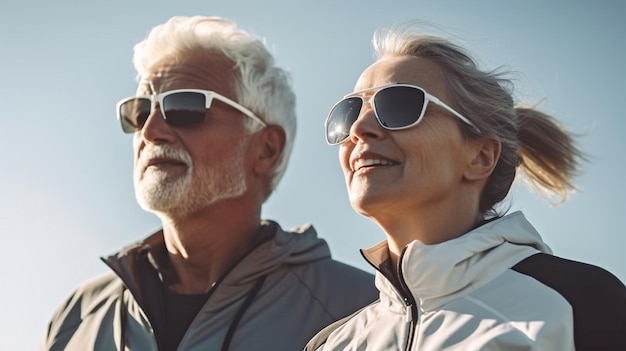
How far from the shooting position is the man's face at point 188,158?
5234mm

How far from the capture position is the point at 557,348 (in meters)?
2.75

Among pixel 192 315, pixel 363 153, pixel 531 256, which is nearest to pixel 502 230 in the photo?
pixel 531 256

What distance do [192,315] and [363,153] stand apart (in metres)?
1.86

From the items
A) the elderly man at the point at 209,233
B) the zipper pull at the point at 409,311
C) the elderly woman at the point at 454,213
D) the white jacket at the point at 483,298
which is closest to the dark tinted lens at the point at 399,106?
the elderly woman at the point at 454,213

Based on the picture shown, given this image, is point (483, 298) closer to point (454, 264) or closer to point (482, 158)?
point (454, 264)

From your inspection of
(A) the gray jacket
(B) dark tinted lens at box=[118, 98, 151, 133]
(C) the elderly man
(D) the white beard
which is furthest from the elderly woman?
(B) dark tinted lens at box=[118, 98, 151, 133]

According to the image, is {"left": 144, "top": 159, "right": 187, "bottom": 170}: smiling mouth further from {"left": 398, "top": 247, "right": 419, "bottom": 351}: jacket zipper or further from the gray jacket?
{"left": 398, "top": 247, "right": 419, "bottom": 351}: jacket zipper

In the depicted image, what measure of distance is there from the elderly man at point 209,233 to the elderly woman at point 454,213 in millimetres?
1173

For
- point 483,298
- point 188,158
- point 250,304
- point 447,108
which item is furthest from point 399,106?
point 188,158

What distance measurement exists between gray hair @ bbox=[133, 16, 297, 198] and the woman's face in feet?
7.01

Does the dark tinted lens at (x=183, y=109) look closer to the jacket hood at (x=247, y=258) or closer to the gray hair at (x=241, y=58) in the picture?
the gray hair at (x=241, y=58)

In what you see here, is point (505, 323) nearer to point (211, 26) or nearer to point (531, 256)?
point (531, 256)

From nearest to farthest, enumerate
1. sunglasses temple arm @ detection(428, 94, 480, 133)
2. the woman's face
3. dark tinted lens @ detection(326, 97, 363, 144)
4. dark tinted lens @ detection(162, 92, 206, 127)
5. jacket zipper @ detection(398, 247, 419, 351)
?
jacket zipper @ detection(398, 247, 419, 351)
the woman's face
sunglasses temple arm @ detection(428, 94, 480, 133)
dark tinted lens @ detection(326, 97, 363, 144)
dark tinted lens @ detection(162, 92, 206, 127)

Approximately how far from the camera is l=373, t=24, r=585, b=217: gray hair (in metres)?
3.70
